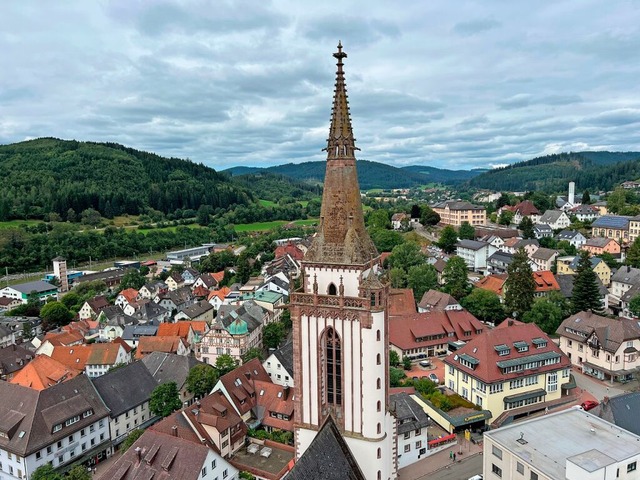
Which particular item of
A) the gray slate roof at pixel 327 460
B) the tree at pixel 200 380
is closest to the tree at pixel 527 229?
the tree at pixel 200 380

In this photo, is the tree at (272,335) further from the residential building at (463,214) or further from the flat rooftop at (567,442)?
the residential building at (463,214)

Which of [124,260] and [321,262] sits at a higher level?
[321,262]

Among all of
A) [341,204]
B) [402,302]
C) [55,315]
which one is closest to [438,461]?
[341,204]

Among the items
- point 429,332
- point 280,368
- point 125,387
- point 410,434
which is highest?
A: point 429,332

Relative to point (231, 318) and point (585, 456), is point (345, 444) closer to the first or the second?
point (585, 456)

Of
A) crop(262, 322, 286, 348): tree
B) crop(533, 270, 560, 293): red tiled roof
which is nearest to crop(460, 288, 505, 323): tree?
crop(533, 270, 560, 293): red tiled roof

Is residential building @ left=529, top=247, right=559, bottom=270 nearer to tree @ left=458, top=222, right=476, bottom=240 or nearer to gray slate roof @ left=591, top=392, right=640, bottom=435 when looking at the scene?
tree @ left=458, top=222, right=476, bottom=240

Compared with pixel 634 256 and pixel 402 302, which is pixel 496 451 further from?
pixel 634 256

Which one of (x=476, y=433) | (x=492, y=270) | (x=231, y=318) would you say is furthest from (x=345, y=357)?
(x=492, y=270)
